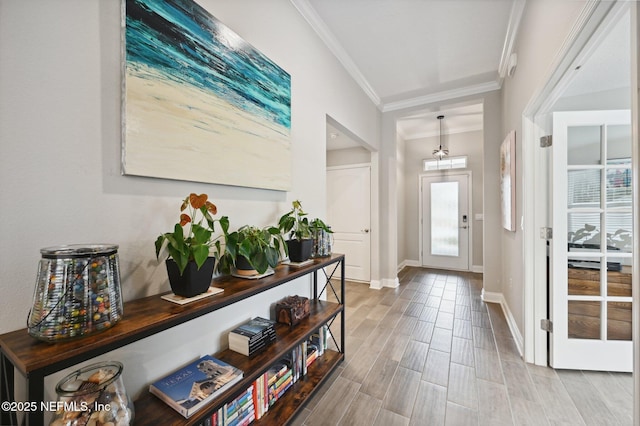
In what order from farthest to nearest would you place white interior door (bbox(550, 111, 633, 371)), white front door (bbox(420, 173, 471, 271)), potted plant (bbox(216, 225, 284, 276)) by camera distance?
white front door (bbox(420, 173, 471, 271)) < white interior door (bbox(550, 111, 633, 371)) < potted plant (bbox(216, 225, 284, 276))

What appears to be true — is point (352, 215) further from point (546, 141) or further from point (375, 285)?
point (546, 141)

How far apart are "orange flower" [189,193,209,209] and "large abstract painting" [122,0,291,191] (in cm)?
20

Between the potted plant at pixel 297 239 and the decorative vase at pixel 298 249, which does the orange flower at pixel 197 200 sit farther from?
the decorative vase at pixel 298 249

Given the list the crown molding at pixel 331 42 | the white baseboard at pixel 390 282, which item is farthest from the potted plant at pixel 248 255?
the white baseboard at pixel 390 282

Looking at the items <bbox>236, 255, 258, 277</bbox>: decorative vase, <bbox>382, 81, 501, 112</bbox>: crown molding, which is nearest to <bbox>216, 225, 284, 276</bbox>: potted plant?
<bbox>236, 255, 258, 277</bbox>: decorative vase

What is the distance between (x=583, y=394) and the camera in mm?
1600

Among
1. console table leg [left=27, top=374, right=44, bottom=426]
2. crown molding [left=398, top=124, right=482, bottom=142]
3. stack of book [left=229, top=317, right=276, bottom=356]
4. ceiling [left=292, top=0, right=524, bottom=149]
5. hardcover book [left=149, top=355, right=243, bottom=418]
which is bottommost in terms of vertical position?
hardcover book [left=149, top=355, right=243, bottom=418]

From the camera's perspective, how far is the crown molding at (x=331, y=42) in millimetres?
1998

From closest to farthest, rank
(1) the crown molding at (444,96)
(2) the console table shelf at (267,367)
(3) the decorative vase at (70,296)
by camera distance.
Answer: (3) the decorative vase at (70,296), (2) the console table shelf at (267,367), (1) the crown molding at (444,96)

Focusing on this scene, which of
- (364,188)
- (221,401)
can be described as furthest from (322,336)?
(364,188)

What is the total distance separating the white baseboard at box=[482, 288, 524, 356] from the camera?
2136 millimetres

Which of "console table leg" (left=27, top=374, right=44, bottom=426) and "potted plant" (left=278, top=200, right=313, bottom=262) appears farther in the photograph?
"potted plant" (left=278, top=200, right=313, bottom=262)

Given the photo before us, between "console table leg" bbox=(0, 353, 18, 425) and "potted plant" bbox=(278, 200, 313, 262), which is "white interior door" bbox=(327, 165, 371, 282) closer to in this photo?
"potted plant" bbox=(278, 200, 313, 262)

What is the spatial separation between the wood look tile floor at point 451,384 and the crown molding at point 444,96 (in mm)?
2856
